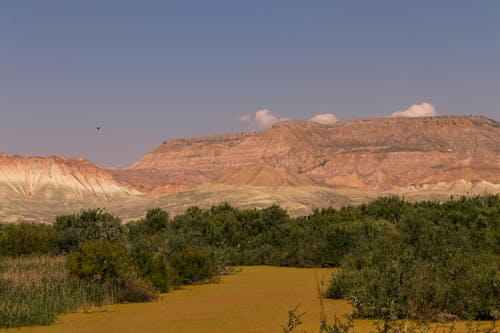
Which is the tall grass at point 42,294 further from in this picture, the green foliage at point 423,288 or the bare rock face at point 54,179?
the bare rock face at point 54,179

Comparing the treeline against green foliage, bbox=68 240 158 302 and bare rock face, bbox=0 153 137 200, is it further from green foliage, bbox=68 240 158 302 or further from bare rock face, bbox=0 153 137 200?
bare rock face, bbox=0 153 137 200

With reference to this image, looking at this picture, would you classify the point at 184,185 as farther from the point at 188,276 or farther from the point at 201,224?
the point at 188,276

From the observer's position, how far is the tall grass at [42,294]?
51.6ft

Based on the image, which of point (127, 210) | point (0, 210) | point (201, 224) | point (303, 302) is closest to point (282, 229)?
point (201, 224)

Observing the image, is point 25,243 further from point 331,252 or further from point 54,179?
point 54,179

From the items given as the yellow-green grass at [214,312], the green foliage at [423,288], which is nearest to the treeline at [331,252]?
the green foliage at [423,288]

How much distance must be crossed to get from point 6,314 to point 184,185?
184652 mm

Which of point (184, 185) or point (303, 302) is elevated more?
point (184, 185)

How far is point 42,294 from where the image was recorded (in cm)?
1770

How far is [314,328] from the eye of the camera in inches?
554

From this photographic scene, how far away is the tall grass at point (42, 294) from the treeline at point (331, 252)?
1.51ft

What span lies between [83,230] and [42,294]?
1437 centimetres

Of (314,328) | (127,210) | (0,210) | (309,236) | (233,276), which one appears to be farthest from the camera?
(127,210)

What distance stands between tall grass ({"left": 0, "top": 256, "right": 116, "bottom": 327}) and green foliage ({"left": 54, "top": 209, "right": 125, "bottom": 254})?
8801mm
